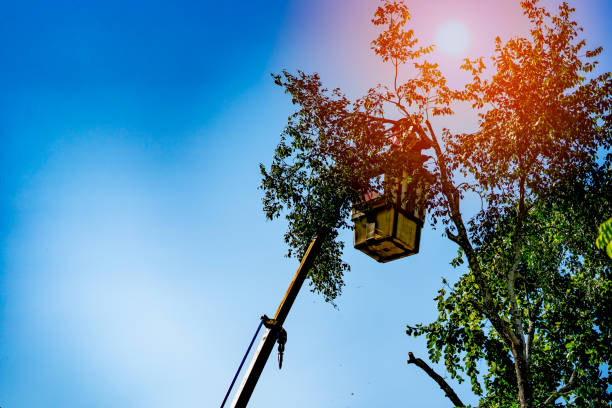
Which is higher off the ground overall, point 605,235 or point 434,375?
point 434,375

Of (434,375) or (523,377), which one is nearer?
(523,377)

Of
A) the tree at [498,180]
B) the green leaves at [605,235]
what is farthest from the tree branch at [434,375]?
the green leaves at [605,235]

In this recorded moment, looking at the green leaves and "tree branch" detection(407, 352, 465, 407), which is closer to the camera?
the green leaves

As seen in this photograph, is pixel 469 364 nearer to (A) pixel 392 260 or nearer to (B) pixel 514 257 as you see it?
(B) pixel 514 257

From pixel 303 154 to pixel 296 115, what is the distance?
1.24 metres

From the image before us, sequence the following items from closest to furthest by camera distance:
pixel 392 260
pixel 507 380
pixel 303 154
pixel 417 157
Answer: pixel 392 260 → pixel 417 157 → pixel 303 154 → pixel 507 380

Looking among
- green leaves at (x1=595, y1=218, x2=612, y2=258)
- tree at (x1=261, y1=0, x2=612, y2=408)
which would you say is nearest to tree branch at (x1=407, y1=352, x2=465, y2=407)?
tree at (x1=261, y1=0, x2=612, y2=408)

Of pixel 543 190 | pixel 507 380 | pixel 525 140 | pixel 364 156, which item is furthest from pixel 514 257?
pixel 507 380

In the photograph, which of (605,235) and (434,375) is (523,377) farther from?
(605,235)

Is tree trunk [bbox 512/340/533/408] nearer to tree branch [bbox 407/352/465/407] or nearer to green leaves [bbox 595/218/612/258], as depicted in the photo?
tree branch [bbox 407/352/465/407]

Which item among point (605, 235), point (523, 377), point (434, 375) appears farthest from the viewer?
point (434, 375)

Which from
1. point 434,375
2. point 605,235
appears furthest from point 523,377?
point 605,235

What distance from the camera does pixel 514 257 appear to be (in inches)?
391

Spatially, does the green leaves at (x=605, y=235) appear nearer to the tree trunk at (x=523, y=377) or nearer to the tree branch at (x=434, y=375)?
the tree trunk at (x=523, y=377)
